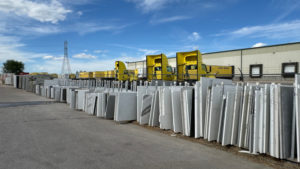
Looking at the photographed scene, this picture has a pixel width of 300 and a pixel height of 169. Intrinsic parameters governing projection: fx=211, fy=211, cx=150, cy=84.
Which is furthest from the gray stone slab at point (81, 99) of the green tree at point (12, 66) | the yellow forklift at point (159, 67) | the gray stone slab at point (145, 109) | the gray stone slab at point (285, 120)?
the green tree at point (12, 66)

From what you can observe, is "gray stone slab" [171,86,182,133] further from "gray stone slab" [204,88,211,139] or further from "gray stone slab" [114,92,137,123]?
"gray stone slab" [114,92,137,123]

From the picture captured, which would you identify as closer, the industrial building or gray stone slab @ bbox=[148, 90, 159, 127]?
gray stone slab @ bbox=[148, 90, 159, 127]

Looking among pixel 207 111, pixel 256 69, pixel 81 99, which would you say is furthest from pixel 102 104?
A: pixel 256 69

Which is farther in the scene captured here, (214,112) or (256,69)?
(256,69)

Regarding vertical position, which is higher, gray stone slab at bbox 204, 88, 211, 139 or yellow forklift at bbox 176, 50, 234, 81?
yellow forklift at bbox 176, 50, 234, 81

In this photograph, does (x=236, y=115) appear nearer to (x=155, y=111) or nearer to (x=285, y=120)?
(x=285, y=120)

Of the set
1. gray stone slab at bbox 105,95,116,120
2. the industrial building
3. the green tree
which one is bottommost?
gray stone slab at bbox 105,95,116,120

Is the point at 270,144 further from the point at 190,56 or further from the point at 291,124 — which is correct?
the point at 190,56

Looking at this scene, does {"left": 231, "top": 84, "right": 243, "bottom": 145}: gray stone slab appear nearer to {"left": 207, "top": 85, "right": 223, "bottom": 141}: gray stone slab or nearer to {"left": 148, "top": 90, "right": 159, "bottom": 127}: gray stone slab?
{"left": 207, "top": 85, "right": 223, "bottom": 141}: gray stone slab

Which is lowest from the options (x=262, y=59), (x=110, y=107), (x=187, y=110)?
(x=110, y=107)

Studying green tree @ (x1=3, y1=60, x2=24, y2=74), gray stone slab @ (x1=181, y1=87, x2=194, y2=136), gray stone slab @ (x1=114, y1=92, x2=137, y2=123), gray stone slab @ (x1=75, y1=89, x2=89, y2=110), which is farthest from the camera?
green tree @ (x1=3, y1=60, x2=24, y2=74)

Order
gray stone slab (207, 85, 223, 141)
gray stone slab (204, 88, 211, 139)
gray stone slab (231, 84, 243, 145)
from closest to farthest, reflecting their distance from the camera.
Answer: gray stone slab (231, 84, 243, 145) → gray stone slab (207, 85, 223, 141) → gray stone slab (204, 88, 211, 139)

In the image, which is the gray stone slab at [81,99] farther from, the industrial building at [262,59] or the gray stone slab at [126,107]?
the industrial building at [262,59]

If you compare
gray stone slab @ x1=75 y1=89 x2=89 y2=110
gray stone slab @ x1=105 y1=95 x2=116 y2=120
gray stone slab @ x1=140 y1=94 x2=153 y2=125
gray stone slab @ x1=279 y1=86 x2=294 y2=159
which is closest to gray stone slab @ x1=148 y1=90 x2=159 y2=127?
gray stone slab @ x1=140 y1=94 x2=153 y2=125
